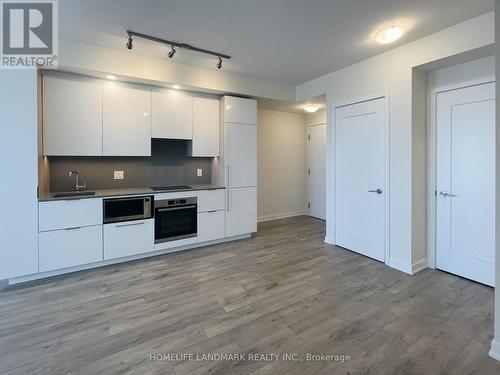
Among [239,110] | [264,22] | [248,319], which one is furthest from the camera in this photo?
[239,110]

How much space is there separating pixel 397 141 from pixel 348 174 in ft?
2.86

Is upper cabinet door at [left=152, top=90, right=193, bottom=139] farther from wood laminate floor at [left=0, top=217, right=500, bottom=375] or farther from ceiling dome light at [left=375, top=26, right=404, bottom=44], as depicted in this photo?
ceiling dome light at [left=375, top=26, right=404, bottom=44]

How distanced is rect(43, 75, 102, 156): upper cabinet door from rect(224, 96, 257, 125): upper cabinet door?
1817mm

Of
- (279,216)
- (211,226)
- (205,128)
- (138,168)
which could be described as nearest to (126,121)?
(138,168)

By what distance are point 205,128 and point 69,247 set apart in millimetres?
2487

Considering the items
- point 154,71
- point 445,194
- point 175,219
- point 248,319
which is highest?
point 154,71

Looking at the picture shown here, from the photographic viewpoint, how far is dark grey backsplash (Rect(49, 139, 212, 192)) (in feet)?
11.7

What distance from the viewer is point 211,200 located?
413 cm

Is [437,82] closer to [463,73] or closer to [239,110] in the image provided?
[463,73]

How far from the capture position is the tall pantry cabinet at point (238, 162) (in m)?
4.26

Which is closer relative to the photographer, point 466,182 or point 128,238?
point 466,182

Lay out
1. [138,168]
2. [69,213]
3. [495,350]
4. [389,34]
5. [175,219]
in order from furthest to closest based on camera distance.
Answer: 1. [138,168]
2. [175,219]
3. [69,213]
4. [389,34]
5. [495,350]

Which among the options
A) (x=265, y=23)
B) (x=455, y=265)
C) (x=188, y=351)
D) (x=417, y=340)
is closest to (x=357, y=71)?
(x=265, y=23)

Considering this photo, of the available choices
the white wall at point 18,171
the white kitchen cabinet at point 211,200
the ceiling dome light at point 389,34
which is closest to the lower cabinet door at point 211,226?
the white kitchen cabinet at point 211,200
